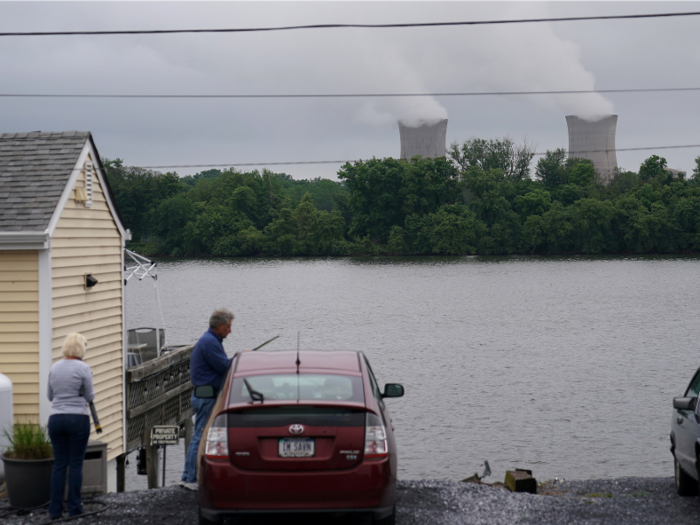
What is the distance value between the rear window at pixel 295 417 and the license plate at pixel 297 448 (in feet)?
0.44

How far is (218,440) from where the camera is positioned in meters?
6.54

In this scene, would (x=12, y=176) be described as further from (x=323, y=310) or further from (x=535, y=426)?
(x=323, y=310)

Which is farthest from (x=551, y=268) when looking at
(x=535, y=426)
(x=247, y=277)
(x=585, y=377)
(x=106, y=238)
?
(x=106, y=238)

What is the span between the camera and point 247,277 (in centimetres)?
9238

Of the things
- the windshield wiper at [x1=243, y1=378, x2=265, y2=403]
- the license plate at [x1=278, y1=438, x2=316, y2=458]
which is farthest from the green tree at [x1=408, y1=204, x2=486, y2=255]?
the license plate at [x1=278, y1=438, x2=316, y2=458]

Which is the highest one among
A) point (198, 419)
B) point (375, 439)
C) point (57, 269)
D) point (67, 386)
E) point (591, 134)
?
point (591, 134)

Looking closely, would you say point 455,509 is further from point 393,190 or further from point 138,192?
point 138,192

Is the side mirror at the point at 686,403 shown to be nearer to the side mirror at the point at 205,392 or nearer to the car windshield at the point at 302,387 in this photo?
the car windshield at the point at 302,387

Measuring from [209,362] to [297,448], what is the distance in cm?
244

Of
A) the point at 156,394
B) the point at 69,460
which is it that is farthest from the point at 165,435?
the point at 69,460

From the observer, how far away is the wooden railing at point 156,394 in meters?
14.4

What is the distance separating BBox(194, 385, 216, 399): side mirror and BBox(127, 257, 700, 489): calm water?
11549 mm

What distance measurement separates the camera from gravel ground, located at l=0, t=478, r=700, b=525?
759 centimetres

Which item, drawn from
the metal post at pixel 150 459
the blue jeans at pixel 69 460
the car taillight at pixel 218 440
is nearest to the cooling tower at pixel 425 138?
the metal post at pixel 150 459
